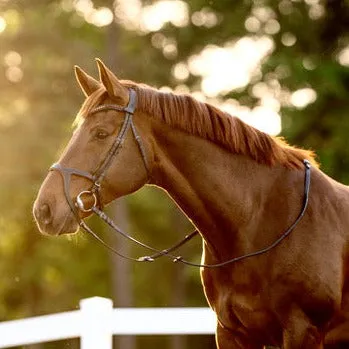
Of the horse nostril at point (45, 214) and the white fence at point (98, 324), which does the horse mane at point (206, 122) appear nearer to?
the horse nostril at point (45, 214)

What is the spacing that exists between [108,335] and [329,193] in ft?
7.98

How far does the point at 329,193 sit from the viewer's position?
5176 millimetres

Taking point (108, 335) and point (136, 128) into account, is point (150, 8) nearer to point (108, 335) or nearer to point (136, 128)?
point (108, 335)

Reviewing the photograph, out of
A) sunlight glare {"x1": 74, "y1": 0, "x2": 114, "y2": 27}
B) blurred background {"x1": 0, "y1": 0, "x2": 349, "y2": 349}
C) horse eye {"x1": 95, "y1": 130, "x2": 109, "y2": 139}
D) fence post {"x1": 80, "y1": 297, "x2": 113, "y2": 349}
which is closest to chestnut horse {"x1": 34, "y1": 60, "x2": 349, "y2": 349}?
horse eye {"x1": 95, "y1": 130, "x2": 109, "y2": 139}

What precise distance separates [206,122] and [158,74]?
631 inches

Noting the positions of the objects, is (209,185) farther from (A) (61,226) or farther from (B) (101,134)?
(A) (61,226)

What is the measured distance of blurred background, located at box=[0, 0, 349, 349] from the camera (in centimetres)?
1691

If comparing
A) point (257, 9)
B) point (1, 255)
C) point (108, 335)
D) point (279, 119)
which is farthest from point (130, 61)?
point (108, 335)

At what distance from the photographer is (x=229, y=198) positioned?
5.02 m

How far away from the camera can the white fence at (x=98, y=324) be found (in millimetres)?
6828

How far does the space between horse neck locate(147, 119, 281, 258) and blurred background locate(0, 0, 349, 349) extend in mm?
10742

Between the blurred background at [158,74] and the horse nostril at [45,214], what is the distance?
10844 millimetres

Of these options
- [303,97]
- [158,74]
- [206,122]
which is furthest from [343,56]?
[206,122]

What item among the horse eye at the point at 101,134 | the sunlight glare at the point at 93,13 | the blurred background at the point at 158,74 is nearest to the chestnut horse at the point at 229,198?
the horse eye at the point at 101,134
